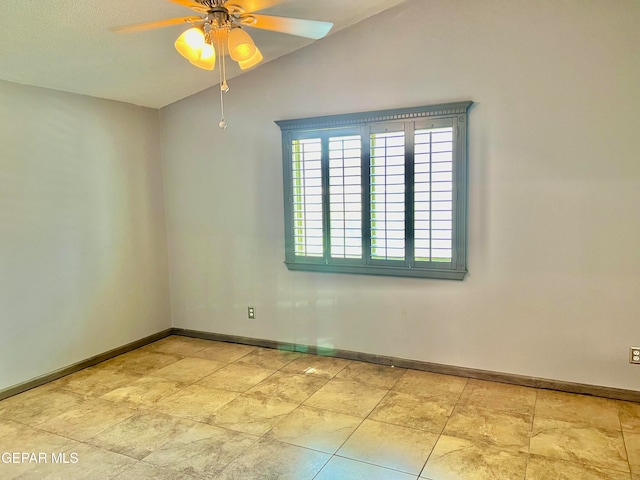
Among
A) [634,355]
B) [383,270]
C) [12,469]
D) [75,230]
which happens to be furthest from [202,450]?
[634,355]

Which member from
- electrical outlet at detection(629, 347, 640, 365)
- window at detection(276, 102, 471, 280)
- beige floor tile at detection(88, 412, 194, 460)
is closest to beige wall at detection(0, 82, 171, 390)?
beige floor tile at detection(88, 412, 194, 460)

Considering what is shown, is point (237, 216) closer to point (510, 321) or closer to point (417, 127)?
point (417, 127)

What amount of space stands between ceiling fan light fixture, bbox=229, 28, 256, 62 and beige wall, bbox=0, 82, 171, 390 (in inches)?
80.1

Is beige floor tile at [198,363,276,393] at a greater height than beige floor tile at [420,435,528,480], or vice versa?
beige floor tile at [198,363,276,393]

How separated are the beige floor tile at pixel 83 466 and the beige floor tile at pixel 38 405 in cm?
59

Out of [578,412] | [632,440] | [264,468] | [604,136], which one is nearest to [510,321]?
[578,412]

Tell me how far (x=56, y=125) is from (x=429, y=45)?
10.1ft

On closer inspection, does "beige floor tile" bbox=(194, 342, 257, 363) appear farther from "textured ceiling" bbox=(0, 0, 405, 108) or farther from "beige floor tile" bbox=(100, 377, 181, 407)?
"textured ceiling" bbox=(0, 0, 405, 108)

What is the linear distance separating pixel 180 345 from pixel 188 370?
29.0 inches

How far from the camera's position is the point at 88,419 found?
3.06 meters

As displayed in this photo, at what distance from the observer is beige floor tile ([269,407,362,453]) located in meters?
2.71

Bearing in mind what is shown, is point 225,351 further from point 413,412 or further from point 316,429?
point 413,412

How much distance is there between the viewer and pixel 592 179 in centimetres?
311

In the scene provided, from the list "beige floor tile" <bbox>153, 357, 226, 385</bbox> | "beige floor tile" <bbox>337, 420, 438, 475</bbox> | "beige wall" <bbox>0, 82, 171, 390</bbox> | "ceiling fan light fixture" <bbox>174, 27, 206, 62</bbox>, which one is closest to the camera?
"ceiling fan light fixture" <bbox>174, 27, 206, 62</bbox>
